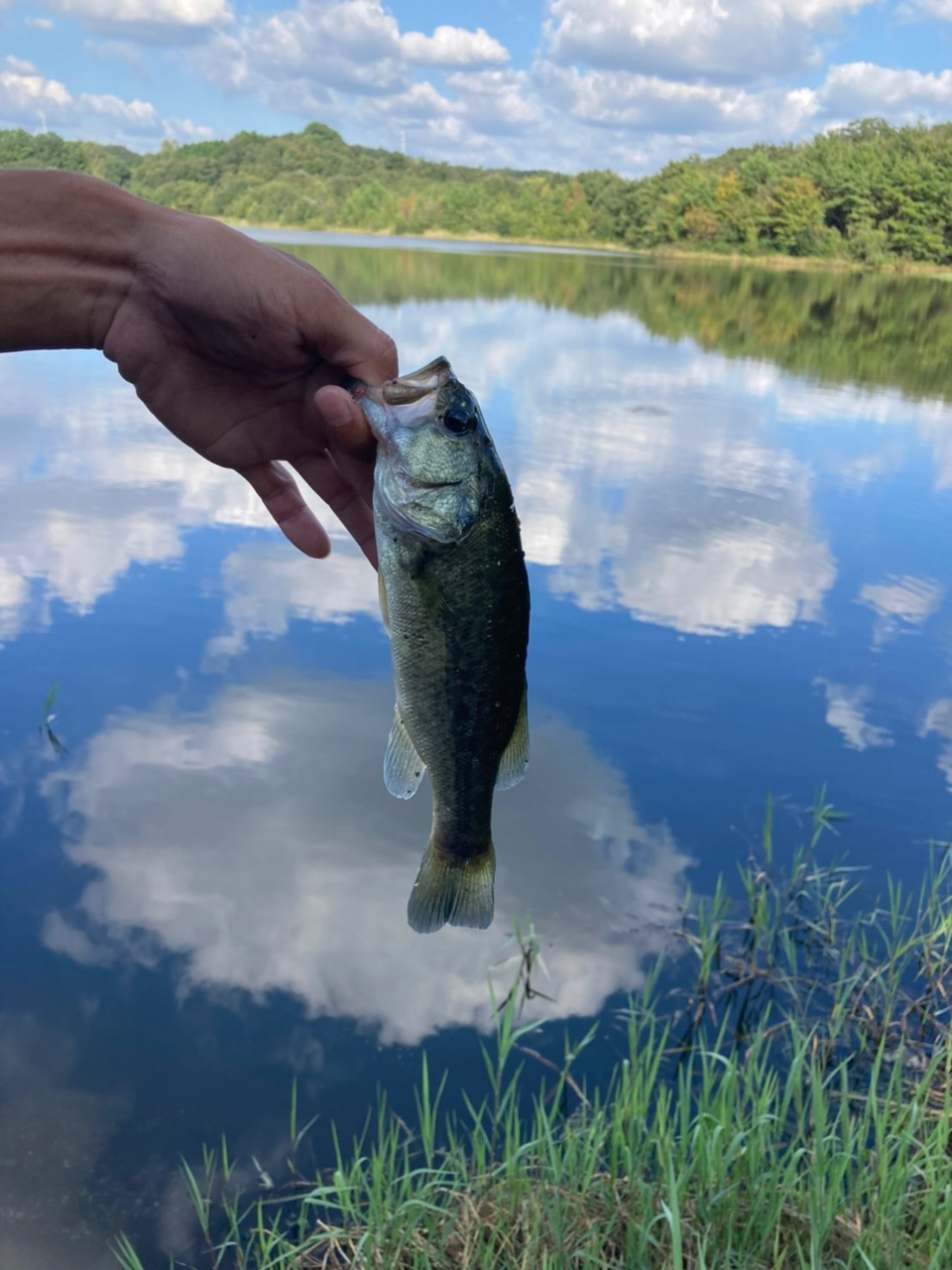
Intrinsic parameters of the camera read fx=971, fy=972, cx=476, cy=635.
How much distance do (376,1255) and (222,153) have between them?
103 m

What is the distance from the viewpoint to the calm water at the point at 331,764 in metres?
4.21

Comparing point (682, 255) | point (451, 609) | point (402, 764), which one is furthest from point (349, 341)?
point (682, 255)

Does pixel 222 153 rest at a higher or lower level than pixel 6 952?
higher

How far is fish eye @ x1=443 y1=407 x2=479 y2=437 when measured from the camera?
2.07 m

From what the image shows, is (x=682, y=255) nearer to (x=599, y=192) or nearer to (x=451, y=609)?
(x=599, y=192)

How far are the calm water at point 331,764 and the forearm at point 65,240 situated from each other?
3.17 meters

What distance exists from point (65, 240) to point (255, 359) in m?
0.59

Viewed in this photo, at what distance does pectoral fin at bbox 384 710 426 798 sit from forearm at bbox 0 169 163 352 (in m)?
1.36

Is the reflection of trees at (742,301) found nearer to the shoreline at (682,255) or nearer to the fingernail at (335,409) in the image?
the shoreline at (682,255)

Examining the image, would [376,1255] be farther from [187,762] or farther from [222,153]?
[222,153]

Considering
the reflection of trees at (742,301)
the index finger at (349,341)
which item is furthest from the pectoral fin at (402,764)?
the reflection of trees at (742,301)

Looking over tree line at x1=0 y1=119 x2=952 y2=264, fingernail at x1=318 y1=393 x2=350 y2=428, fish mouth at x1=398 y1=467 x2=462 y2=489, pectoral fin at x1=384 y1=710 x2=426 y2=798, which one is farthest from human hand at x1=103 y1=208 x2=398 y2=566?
tree line at x1=0 y1=119 x2=952 y2=264

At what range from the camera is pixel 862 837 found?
5875mm

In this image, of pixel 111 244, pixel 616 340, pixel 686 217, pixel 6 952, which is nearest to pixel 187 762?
pixel 6 952
